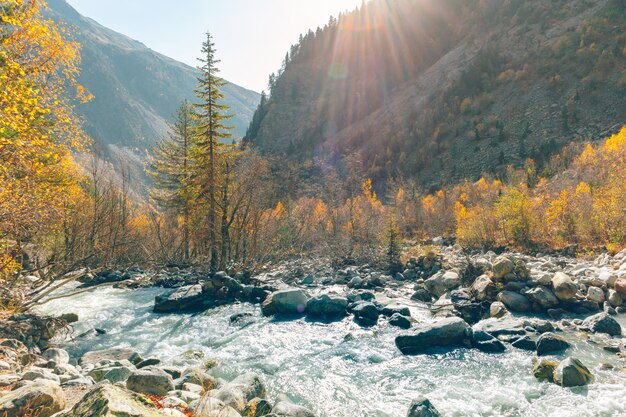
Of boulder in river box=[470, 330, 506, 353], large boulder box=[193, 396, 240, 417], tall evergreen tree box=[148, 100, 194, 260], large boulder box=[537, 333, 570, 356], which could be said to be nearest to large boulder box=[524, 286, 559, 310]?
large boulder box=[537, 333, 570, 356]

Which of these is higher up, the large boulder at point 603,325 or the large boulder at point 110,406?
the large boulder at point 110,406

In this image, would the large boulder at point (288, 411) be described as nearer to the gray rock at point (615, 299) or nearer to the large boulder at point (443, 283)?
the large boulder at point (443, 283)

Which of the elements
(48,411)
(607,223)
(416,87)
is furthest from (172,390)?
(416,87)

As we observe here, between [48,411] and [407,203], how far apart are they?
3676 cm

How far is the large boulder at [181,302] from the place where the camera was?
1424 centimetres

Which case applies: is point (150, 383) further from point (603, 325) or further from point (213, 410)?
point (603, 325)

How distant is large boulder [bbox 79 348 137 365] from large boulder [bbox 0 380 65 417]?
477cm

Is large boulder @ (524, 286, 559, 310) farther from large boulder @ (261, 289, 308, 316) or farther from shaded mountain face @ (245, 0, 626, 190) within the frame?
shaded mountain face @ (245, 0, 626, 190)

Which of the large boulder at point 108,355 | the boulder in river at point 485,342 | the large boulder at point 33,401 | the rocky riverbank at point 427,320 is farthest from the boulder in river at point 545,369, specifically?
the large boulder at point 108,355

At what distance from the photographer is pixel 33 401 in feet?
12.3

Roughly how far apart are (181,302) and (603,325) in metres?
14.5

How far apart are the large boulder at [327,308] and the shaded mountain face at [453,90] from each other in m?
22.8

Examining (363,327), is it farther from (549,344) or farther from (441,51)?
(441,51)

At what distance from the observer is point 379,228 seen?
2606 cm
